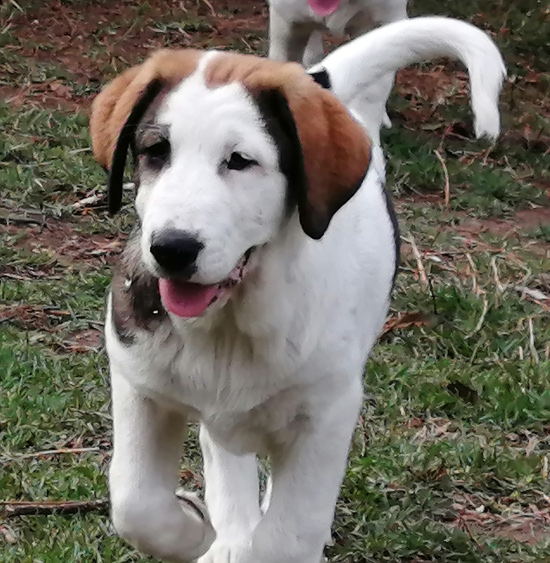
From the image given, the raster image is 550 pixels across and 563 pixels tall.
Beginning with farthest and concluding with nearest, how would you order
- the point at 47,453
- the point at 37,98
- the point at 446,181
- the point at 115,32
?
the point at 115,32
the point at 37,98
the point at 446,181
the point at 47,453

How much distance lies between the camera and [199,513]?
11.7 ft

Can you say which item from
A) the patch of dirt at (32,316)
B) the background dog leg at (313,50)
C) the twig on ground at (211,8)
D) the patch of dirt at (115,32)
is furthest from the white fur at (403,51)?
the twig on ground at (211,8)

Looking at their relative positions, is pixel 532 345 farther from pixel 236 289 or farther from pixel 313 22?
pixel 313 22

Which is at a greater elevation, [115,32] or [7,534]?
[7,534]

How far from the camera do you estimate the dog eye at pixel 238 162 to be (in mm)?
2832

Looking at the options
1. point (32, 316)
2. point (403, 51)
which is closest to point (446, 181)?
point (32, 316)

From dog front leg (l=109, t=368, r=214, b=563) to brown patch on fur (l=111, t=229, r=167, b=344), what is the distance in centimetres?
15

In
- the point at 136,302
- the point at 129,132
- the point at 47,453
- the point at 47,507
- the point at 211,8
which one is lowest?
the point at 211,8

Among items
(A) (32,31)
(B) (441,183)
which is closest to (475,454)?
(B) (441,183)

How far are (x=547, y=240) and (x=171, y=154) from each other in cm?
484

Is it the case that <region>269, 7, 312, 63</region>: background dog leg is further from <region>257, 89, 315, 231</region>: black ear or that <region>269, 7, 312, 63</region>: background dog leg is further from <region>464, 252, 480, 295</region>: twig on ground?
<region>257, 89, 315, 231</region>: black ear

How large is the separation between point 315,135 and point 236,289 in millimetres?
420

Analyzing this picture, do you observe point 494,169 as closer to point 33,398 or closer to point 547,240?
point 547,240

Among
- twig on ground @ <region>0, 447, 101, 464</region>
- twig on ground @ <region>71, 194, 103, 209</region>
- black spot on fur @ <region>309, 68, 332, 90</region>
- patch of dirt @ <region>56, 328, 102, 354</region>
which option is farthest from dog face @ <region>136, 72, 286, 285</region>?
twig on ground @ <region>71, 194, 103, 209</region>
